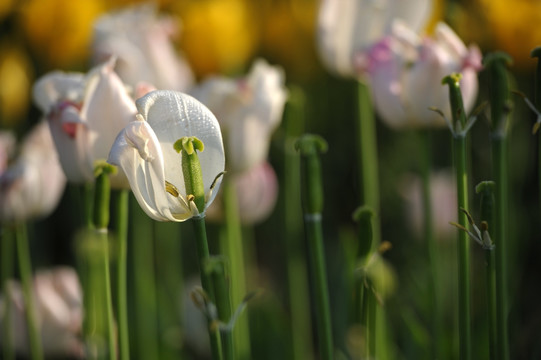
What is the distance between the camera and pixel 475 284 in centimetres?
149

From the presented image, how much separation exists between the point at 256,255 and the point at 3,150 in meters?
1.11

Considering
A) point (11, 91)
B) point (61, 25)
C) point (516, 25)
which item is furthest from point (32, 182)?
point (516, 25)

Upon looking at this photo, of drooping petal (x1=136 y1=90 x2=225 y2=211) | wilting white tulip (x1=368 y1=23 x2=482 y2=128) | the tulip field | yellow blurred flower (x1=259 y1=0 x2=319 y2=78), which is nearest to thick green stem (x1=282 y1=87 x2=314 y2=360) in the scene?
the tulip field

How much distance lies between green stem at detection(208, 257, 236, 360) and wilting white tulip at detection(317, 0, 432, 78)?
0.59 m

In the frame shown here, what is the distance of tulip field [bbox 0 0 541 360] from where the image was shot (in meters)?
0.65

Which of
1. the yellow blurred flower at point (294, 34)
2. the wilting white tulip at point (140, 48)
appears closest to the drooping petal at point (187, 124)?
the wilting white tulip at point (140, 48)

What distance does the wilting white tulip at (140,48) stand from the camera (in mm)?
1120

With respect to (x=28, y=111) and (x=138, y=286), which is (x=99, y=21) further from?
(x=28, y=111)

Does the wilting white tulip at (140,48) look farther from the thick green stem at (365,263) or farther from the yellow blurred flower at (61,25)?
the yellow blurred flower at (61,25)

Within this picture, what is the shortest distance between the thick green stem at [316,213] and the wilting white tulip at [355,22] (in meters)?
0.45

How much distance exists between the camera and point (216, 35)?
1.73m

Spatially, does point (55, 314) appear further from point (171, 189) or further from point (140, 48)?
point (171, 189)

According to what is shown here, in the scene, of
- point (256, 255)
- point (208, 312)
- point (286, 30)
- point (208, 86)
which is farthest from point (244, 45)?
point (208, 312)

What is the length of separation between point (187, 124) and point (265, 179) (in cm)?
61
